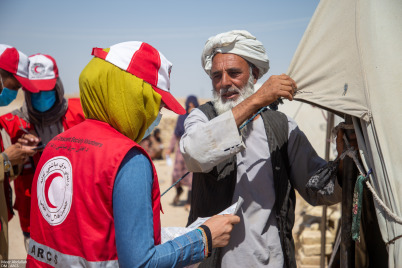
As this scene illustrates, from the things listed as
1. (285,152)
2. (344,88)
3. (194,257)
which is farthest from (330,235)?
(194,257)

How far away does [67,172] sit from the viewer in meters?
1.42

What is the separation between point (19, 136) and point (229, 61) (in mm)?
2292

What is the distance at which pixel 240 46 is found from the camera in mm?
2535

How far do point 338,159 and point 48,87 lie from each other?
2.89 m

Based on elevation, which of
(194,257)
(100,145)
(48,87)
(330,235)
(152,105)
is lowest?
(330,235)

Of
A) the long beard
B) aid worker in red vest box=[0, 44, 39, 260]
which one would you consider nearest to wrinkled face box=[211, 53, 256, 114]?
the long beard

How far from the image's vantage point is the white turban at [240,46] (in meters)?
2.53

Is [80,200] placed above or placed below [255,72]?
below

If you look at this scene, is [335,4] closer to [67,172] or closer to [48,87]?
[67,172]

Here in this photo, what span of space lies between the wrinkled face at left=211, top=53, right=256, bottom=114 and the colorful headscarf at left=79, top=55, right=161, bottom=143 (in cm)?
105

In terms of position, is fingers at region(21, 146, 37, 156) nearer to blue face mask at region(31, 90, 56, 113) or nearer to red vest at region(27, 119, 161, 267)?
blue face mask at region(31, 90, 56, 113)

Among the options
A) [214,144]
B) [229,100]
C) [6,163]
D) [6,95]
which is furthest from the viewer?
[6,95]

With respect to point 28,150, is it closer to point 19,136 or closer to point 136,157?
point 19,136

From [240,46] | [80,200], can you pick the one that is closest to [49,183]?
[80,200]
